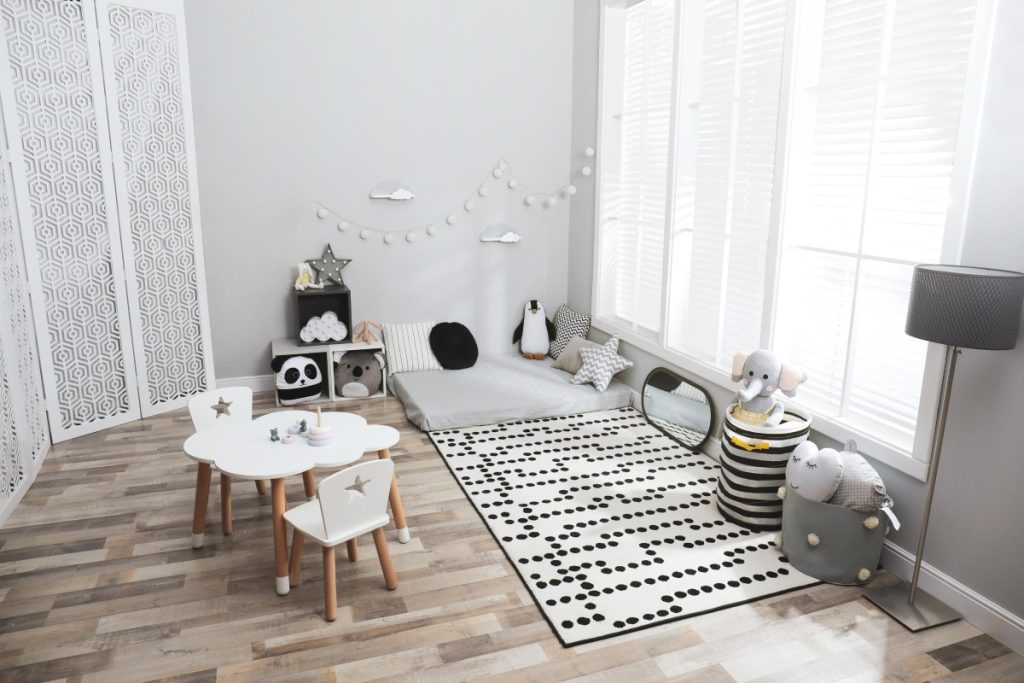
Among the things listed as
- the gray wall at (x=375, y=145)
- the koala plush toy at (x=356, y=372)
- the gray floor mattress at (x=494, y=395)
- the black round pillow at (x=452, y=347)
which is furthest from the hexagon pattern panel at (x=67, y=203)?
the black round pillow at (x=452, y=347)

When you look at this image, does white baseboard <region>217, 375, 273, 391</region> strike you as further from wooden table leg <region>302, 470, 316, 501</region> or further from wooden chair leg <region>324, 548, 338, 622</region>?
wooden chair leg <region>324, 548, 338, 622</region>

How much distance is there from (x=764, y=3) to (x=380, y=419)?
118 inches

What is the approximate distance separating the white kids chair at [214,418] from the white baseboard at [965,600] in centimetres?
261

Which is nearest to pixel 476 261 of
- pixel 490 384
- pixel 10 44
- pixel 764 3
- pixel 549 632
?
pixel 490 384

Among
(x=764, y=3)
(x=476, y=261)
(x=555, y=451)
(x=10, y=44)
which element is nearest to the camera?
(x=764, y=3)

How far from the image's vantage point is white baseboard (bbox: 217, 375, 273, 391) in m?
4.87

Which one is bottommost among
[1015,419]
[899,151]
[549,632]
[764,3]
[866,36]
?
[549,632]

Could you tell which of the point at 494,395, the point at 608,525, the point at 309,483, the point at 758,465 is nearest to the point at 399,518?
the point at 309,483

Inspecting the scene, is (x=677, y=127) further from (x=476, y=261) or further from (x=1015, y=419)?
(x=1015, y=419)

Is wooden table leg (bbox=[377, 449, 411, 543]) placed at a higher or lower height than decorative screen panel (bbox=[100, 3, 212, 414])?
lower

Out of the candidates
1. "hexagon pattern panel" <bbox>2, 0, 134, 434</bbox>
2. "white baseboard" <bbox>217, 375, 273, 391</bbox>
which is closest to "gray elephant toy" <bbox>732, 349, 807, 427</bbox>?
"white baseboard" <bbox>217, 375, 273, 391</bbox>

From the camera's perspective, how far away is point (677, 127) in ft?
13.2

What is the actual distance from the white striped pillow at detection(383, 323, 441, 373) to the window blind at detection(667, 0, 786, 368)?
170 cm

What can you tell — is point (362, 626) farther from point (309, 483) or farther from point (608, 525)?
point (608, 525)
